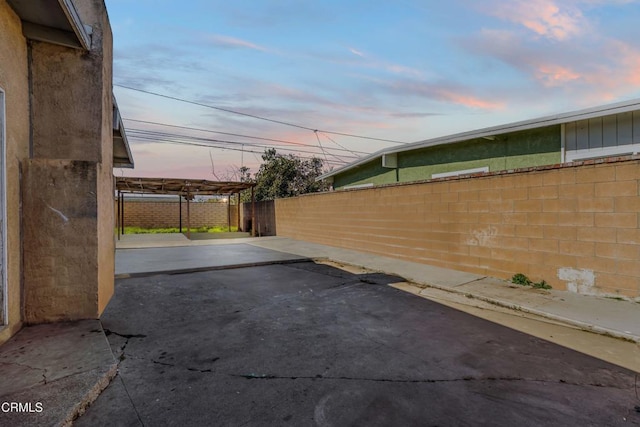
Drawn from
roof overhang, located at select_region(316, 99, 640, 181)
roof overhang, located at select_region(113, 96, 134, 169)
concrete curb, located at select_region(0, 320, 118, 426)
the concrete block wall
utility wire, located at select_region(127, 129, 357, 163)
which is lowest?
concrete curb, located at select_region(0, 320, 118, 426)

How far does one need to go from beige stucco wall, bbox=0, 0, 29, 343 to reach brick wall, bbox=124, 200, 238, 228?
2173 cm

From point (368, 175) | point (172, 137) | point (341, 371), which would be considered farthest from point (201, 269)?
point (172, 137)

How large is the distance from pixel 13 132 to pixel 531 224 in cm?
722

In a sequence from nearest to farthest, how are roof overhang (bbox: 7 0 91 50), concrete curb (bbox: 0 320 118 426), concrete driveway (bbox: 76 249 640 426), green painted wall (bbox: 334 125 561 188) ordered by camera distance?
concrete curb (bbox: 0 320 118 426)
concrete driveway (bbox: 76 249 640 426)
roof overhang (bbox: 7 0 91 50)
green painted wall (bbox: 334 125 561 188)

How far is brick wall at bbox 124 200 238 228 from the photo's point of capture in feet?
77.2

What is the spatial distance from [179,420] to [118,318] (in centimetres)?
262

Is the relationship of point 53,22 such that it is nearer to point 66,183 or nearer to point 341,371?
point 66,183

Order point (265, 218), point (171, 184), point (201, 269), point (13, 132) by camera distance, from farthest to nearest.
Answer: point (265, 218) → point (171, 184) → point (201, 269) → point (13, 132)

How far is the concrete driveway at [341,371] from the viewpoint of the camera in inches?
81.1

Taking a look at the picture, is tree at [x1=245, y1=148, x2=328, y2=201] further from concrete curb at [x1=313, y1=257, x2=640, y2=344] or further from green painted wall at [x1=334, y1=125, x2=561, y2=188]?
concrete curb at [x1=313, y1=257, x2=640, y2=344]

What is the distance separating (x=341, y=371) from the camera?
8.70 feet

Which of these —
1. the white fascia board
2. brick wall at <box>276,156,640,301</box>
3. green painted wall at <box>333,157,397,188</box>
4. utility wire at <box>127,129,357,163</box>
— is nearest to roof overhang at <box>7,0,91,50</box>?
the white fascia board

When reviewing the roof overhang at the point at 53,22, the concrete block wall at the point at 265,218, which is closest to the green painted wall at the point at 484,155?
the concrete block wall at the point at 265,218

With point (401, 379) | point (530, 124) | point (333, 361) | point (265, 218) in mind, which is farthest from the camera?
point (265, 218)
